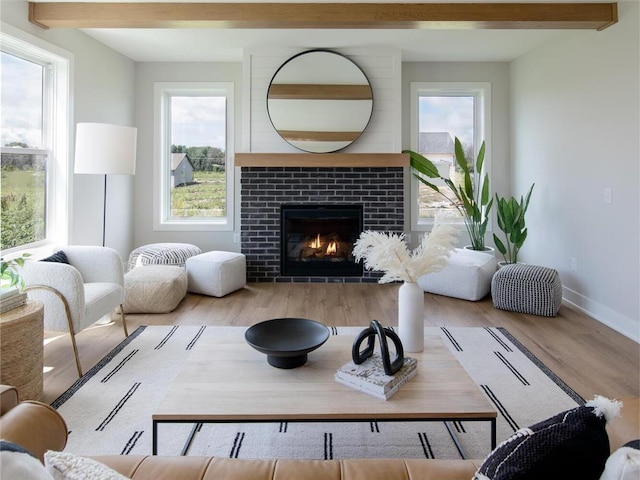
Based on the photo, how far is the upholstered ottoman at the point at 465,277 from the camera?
4156mm

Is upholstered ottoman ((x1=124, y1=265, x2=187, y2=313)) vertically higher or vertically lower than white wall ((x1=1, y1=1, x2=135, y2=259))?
lower

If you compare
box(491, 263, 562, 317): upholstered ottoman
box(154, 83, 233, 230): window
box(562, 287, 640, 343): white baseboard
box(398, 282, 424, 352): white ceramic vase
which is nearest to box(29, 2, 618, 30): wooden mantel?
box(154, 83, 233, 230): window

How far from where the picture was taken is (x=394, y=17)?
341 cm

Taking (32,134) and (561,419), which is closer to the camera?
(561,419)

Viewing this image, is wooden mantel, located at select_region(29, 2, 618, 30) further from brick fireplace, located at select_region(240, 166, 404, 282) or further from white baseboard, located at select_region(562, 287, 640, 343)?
white baseboard, located at select_region(562, 287, 640, 343)

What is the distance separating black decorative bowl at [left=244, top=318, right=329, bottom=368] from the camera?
1710mm

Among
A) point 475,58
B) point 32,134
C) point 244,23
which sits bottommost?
point 32,134

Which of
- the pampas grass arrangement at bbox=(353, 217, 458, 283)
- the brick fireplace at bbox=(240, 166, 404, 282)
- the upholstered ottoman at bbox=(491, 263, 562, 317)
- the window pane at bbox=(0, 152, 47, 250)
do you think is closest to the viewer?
the pampas grass arrangement at bbox=(353, 217, 458, 283)

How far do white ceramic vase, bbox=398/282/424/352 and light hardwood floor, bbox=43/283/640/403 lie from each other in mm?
1140

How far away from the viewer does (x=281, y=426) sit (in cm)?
204

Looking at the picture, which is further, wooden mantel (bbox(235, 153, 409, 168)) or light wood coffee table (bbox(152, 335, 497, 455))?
wooden mantel (bbox(235, 153, 409, 168))

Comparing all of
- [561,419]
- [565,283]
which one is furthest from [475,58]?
[561,419]

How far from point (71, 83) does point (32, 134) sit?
0.62 m

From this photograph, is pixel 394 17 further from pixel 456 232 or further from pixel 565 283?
pixel 565 283
